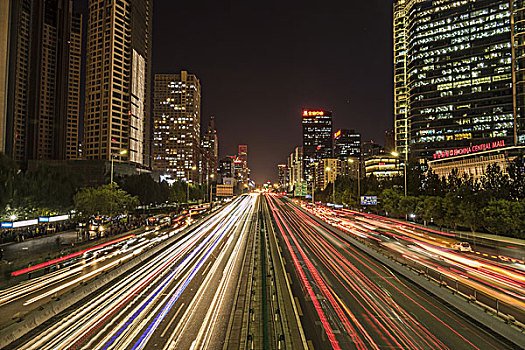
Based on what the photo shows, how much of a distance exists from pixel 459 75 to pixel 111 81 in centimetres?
14746

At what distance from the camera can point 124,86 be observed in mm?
141625

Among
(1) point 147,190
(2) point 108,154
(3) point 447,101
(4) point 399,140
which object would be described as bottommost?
(1) point 147,190

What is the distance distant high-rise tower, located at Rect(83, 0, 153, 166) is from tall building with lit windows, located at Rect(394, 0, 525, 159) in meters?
128

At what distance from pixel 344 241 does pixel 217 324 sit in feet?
92.9

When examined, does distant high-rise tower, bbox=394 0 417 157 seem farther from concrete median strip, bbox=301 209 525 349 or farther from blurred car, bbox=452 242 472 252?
concrete median strip, bbox=301 209 525 349

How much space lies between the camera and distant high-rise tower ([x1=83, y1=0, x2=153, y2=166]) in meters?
136

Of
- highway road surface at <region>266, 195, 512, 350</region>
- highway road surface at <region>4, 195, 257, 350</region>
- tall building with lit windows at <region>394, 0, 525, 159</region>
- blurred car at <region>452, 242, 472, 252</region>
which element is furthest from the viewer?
tall building with lit windows at <region>394, 0, 525, 159</region>

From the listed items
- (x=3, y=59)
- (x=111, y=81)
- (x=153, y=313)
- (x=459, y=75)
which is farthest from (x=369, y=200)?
(x=111, y=81)

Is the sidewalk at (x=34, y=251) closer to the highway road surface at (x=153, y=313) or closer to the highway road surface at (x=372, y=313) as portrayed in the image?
the highway road surface at (x=153, y=313)

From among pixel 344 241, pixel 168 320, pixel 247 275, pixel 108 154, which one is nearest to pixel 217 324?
pixel 168 320

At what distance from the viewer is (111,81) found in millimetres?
135875

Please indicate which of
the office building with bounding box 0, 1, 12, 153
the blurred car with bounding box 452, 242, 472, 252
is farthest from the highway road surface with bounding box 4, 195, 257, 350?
the office building with bounding box 0, 1, 12, 153

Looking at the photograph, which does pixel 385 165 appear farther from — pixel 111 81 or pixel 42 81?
pixel 42 81

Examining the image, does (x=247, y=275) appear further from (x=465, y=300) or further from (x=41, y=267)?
(x=41, y=267)
